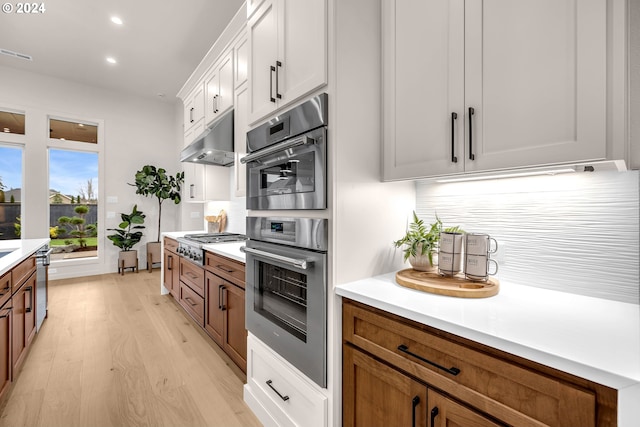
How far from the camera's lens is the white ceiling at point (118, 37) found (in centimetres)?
322

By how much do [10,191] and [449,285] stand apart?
6352 mm

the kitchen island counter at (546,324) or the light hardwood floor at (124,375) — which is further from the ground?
the kitchen island counter at (546,324)

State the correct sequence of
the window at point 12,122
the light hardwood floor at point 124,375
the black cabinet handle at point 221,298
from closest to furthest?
the light hardwood floor at point 124,375 < the black cabinet handle at point 221,298 < the window at point 12,122

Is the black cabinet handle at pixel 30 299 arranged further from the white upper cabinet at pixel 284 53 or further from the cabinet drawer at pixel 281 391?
the white upper cabinet at pixel 284 53

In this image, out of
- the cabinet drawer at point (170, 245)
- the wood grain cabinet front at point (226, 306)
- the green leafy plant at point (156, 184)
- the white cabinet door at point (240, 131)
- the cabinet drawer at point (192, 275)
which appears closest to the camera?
the wood grain cabinet front at point (226, 306)

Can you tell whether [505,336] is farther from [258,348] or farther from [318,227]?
[258,348]

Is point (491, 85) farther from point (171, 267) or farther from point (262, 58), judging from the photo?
point (171, 267)

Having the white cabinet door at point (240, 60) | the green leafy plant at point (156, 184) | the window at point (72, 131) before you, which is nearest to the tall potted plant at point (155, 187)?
the green leafy plant at point (156, 184)

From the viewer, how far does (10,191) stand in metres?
4.63

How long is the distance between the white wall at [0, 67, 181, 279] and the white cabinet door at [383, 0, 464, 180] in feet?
18.4

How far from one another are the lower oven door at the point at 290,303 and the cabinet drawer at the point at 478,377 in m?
0.25

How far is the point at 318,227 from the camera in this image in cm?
132

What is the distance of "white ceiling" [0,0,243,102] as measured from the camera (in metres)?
3.22

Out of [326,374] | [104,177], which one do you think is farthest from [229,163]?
[104,177]
